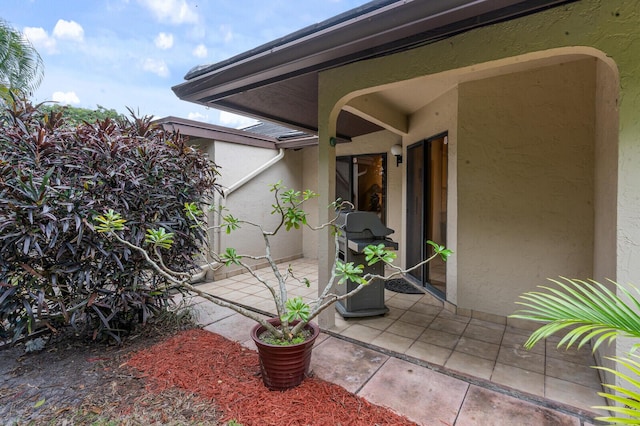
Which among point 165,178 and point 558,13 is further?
point 165,178

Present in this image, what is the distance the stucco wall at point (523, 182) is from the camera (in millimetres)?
3832

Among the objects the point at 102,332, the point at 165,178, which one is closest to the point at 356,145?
the point at 165,178

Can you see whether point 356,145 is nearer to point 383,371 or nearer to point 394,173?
point 394,173

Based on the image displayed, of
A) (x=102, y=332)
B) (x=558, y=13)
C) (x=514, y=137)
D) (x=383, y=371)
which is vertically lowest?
(x=383, y=371)

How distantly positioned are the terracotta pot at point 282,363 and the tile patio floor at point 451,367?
1.42 ft

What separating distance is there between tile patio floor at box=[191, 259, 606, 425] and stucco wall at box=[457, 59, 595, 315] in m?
0.78

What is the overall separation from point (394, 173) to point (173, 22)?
1026cm

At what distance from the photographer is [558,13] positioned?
7.95 ft

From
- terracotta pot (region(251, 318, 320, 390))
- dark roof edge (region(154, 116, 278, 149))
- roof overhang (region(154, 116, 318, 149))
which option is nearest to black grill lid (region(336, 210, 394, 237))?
terracotta pot (region(251, 318, 320, 390))

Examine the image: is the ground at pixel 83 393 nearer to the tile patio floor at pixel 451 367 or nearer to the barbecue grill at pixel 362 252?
the tile patio floor at pixel 451 367

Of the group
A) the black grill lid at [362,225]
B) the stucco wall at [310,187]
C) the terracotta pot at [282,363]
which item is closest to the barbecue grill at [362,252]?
the black grill lid at [362,225]

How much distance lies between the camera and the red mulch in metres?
2.35

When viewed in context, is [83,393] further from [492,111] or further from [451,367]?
[492,111]

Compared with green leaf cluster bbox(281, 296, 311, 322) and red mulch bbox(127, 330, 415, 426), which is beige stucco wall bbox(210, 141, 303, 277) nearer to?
red mulch bbox(127, 330, 415, 426)
